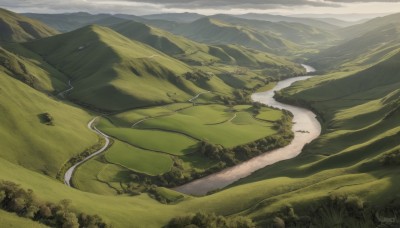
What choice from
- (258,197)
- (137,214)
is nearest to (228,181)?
(258,197)

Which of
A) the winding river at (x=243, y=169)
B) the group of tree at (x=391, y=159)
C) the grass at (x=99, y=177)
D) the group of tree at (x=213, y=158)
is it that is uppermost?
the group of tree at (x=391, y=159)

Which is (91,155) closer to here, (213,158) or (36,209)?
(213,158)

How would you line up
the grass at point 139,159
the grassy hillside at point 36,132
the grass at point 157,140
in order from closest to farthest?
the grassy hillside at point 36,132 → the grass at point 139,159 → the grass at point 157,140

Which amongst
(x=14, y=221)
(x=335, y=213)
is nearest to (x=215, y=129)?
(x=335, y=213)

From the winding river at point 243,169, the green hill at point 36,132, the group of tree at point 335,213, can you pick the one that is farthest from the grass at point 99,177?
the group of tree at point 335,213

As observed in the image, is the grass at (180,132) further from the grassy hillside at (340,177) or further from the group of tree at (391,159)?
the group of tree at (391,159)
